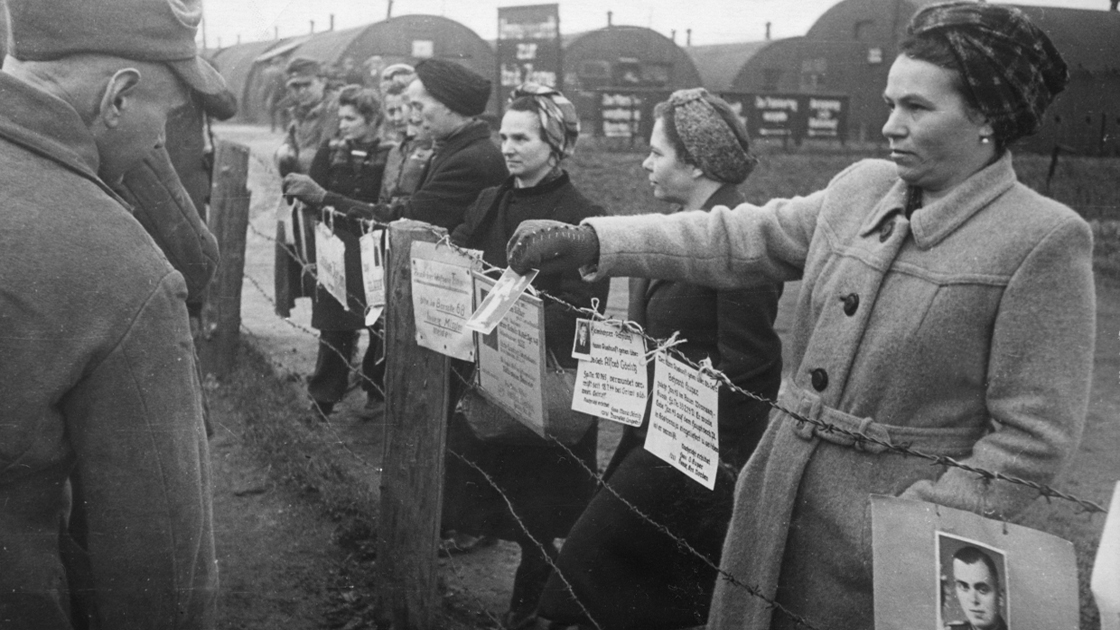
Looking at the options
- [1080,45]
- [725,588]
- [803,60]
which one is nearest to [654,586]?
[725,588]

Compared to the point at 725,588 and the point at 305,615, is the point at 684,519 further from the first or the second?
the point at 305,615

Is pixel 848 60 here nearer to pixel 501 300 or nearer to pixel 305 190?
pixel 305 190

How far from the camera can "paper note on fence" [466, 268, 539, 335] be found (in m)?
2.23

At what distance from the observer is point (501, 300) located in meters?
2.28

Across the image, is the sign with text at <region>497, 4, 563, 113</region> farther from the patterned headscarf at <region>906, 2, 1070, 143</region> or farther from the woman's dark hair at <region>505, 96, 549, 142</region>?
the patterned headscarf at <region>906, 2, 1070, 143</region>

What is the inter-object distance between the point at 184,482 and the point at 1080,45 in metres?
5.47

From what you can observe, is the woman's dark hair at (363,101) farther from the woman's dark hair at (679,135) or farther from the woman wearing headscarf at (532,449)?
the woman's dark hair at (679,135)

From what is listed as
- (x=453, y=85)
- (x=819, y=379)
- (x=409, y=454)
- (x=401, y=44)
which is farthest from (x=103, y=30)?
(x=401, y=44)

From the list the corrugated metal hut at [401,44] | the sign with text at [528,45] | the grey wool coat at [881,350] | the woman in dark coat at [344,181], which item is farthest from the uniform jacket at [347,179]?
the corrugated metal hut at [401,44]

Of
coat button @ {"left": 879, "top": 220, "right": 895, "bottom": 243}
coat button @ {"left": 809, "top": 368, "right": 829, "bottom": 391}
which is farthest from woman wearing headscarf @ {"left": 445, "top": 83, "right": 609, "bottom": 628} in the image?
coat button @ {"left": 879, "top": 220, "right": 895, "bottom": 243}

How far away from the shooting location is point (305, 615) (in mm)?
3619

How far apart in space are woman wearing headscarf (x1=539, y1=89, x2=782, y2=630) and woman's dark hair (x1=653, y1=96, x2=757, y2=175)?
0.43 meters

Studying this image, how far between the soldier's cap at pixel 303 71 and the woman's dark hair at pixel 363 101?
137 cm

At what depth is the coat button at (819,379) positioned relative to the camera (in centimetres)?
200
